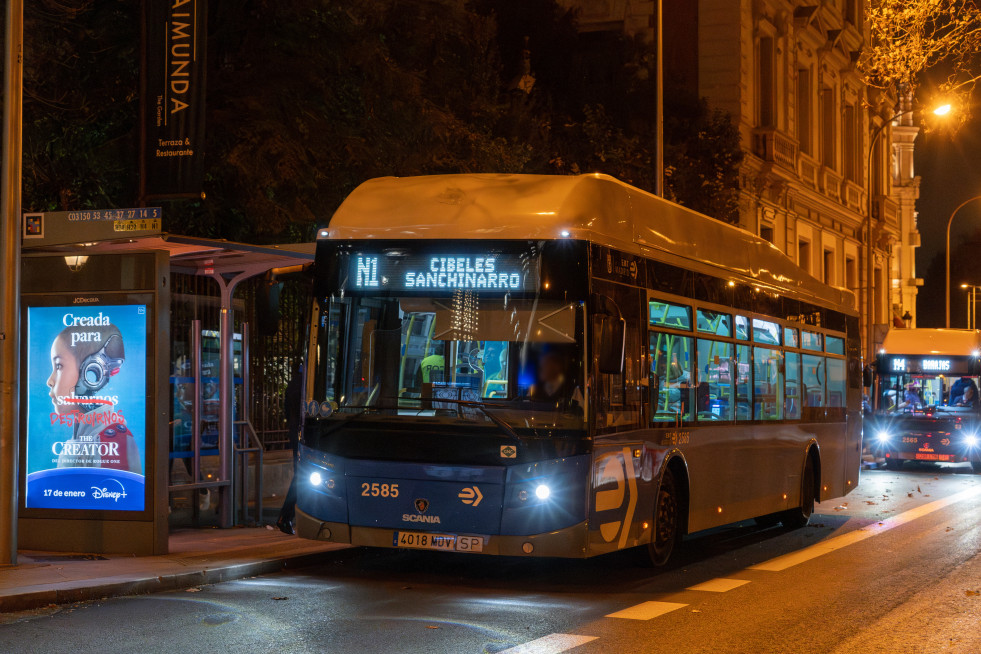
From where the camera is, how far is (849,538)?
46.6 feet

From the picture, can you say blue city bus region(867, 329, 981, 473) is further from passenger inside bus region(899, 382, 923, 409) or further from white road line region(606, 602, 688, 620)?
white road line region(606, 602, 688, 620)

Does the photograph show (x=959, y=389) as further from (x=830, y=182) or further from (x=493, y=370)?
(x=493, y=370)

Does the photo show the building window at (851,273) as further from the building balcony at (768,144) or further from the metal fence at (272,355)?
the metal fence at (272,355)

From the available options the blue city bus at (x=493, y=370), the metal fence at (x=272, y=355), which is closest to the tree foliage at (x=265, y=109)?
the metal fence at (x=272, y=355)

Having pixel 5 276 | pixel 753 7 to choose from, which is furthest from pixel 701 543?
pixel 753 7

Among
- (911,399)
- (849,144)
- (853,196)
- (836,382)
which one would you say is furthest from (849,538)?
(849,144)

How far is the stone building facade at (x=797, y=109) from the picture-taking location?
34812 millimetres

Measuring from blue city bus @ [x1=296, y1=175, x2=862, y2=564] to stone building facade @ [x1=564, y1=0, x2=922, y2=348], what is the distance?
59.4ft

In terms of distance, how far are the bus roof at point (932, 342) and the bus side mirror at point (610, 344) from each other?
66.7ft

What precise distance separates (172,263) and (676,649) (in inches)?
292

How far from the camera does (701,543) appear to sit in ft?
45.7

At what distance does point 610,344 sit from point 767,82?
28938 mm

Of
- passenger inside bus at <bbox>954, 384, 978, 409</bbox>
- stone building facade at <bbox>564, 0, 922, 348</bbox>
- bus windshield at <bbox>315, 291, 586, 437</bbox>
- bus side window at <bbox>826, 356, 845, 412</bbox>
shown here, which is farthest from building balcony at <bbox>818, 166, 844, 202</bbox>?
bus windshield at <bbox>315, 291, 586, 437</bbox>

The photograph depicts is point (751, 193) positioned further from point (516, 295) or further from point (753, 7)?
point (516, 295)
